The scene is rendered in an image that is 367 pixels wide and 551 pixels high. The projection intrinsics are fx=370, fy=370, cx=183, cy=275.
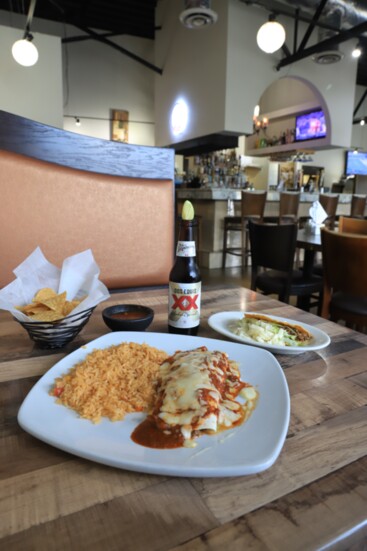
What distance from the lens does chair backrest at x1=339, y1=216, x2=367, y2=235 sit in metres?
3.16

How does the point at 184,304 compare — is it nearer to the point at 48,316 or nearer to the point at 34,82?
the point at 48,316

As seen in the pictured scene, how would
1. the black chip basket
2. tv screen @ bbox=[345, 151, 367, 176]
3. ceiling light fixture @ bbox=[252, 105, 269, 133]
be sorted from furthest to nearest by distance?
tv screen @ bbox=[345, 151, 367, 176], ceiling light fixture @ bbox=[252, 105, 269, 133], the black chip basket

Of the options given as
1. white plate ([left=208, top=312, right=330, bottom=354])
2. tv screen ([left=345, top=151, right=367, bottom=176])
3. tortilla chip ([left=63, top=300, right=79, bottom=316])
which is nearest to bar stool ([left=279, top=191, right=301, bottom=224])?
white plate ([left=208, top=312, right=330, bottom=354])

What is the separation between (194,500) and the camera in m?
0.40

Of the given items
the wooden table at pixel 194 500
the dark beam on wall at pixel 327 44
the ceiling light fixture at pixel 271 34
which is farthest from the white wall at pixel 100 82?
the wooden table at pixel 194 500

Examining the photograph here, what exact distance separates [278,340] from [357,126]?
14329 mm

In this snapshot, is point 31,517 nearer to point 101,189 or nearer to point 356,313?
point 101,189

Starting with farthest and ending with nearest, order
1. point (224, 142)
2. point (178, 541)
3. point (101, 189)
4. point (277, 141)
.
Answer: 1. point (277, 141)
2. point (224, 142)
3. point (101, 189)
4. point (178, 541)

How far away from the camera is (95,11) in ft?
25.9

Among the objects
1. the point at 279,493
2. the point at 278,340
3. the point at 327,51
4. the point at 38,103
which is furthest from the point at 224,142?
the point at 279,493

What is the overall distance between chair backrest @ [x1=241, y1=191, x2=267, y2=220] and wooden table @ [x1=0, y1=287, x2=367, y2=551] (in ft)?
16.2

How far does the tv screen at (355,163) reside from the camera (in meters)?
12.0

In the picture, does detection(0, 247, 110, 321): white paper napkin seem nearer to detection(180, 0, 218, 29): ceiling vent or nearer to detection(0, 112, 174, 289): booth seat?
detection(0, 112, 174, 289): booth seat

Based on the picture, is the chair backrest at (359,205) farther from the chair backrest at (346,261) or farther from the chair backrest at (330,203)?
the chair backrest at (346,261)
